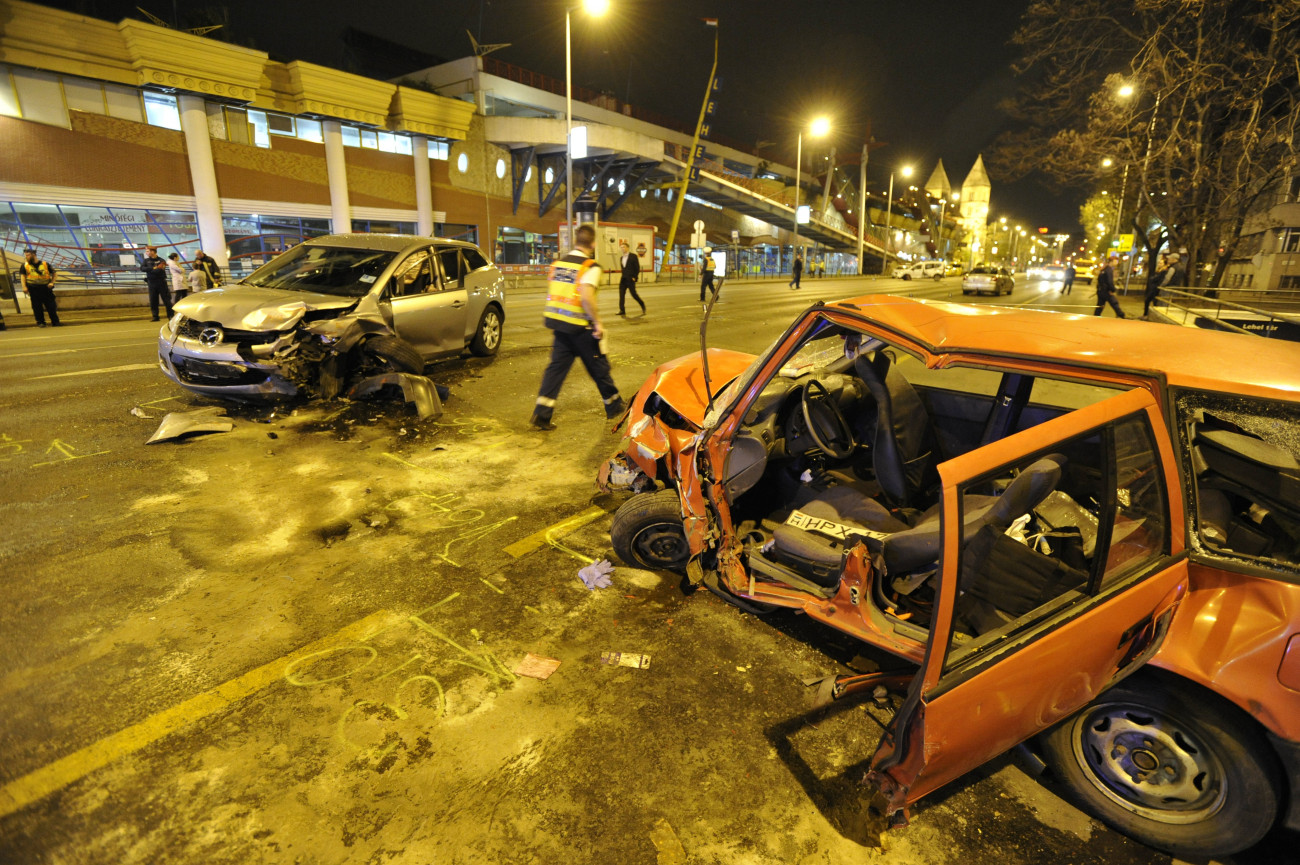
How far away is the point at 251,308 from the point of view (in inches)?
249

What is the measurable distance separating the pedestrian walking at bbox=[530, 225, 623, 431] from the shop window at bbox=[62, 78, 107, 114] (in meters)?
23.5

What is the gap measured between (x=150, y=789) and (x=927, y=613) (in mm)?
3108

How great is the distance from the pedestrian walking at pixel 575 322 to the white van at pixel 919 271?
5084 centimetres

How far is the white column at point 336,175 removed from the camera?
87.3 ft

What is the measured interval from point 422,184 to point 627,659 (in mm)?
32422

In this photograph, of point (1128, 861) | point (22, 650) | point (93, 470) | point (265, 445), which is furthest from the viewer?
point (265, 445)

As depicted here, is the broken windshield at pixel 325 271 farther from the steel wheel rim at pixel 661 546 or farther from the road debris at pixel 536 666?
the road debris at pixel 536 666

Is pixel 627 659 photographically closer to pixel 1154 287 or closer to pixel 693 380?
pixel 693 380

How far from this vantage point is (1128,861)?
2123 millimetres

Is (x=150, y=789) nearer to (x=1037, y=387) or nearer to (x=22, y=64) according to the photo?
(x=1037, y=387)

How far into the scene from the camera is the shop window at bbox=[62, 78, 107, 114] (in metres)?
19.7

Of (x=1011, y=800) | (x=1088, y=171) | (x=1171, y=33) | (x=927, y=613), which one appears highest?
(x=1171, y=33)

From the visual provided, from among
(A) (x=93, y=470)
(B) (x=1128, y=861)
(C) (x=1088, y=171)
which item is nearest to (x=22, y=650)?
(A) (x=93, y=470)

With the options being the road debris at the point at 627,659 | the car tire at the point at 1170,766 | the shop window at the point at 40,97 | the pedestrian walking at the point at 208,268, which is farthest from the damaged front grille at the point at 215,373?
the shop window at the point at 40,97
